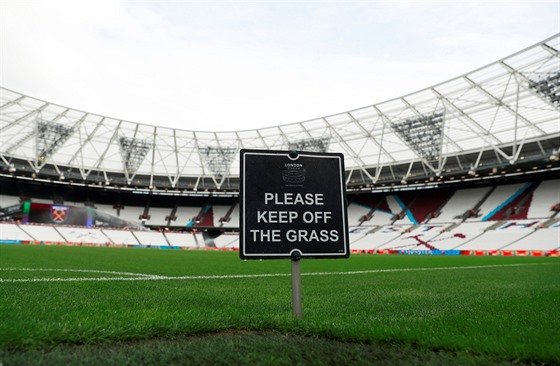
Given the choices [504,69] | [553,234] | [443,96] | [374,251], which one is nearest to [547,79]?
[504,69]

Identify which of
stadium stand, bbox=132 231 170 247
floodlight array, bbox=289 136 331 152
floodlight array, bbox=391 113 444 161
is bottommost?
stadium stand, bbox=132 231 170 247

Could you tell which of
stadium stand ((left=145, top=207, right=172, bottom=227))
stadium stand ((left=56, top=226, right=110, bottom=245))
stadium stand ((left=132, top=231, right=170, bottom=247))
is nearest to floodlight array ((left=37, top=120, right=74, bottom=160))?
stadium stand ((left=56, top=226, right=110, bottom=245))

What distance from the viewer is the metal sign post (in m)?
3.16

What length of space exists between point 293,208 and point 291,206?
23 mm

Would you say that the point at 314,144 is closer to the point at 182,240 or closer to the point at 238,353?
the point at 182,240

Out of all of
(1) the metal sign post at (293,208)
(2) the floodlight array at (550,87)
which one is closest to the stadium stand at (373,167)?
(2) the floodlight array at (550,87)

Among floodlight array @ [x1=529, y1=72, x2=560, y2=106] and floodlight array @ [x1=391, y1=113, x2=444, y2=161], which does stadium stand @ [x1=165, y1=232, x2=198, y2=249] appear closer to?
floodlight array @ [x1=391, y1=113, x2=444, y2=161]

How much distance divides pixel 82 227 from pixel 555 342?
161ft

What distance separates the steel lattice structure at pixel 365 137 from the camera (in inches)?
1181

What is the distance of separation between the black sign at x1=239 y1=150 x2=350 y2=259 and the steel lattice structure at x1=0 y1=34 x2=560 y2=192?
95.7 feet

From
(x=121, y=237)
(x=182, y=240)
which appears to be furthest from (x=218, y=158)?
(x=121, y=237)

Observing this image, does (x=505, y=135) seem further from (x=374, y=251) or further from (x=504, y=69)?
(x=374, y=251)

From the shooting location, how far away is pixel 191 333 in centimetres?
264

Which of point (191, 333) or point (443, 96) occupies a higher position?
point (443, 96)
